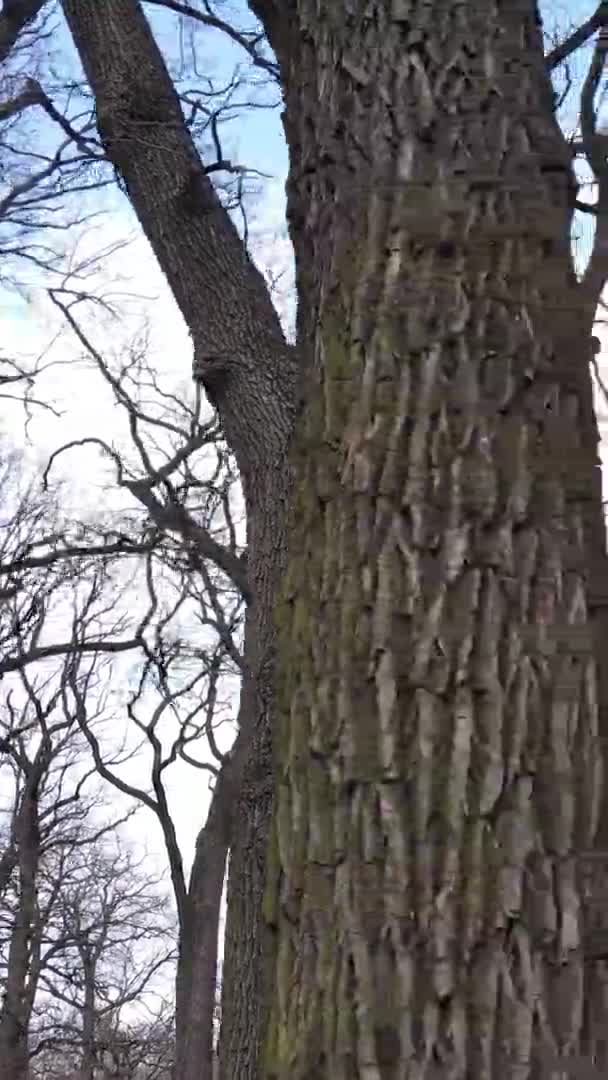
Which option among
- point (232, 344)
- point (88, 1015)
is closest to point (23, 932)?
point (88, 1015)

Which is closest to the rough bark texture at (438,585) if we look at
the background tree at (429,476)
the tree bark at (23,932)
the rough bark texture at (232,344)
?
the background tree at (429,476)

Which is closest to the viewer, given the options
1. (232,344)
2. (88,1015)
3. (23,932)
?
(232,344)

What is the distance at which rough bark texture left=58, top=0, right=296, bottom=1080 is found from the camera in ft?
15.5

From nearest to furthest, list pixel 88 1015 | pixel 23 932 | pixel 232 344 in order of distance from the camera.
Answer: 1. pixel 232 344
2. pixel 23 932
3. pixel 88 1015

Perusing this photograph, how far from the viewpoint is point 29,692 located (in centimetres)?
1861

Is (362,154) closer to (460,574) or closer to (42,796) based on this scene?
(460,574)

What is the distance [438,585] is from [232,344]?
10.1ft

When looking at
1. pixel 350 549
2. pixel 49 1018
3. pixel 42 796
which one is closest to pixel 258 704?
pixel 350 549

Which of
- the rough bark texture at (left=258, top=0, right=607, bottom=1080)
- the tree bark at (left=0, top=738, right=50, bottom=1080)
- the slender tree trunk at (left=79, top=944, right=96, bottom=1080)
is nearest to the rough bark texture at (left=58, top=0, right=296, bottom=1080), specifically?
the rough bark texture at (left=258, top=0, right=607, bottom=1080)

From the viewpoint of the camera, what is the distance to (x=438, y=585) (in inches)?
71.4

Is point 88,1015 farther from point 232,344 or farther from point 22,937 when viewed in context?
point 232,344

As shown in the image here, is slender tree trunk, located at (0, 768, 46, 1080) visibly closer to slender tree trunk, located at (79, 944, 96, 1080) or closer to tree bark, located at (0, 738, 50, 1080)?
tree bark, located at (0, 738, 50, 1080)

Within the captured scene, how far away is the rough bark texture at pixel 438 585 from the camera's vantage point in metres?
1.61

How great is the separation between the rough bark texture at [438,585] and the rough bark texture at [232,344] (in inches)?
94.0
